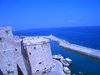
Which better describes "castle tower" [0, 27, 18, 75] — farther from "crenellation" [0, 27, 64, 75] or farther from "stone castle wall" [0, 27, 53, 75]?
"crenellation" [0, 27, 64, 75]

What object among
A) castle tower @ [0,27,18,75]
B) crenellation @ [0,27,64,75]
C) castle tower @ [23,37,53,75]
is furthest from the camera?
castle tower @ [23,37,53,75]

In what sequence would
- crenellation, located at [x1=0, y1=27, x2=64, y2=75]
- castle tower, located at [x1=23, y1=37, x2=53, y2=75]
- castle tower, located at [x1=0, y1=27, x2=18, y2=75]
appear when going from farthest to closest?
castle tower, located at [x1=23, y1=37, x2=53, y2=75] → crenellation, located at [x1=0, y1=27, x2=64, y2=75] → castle tower, located at [x1=0, y1=27, x2=18, y2=75]

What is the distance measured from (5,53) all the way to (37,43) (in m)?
5.31

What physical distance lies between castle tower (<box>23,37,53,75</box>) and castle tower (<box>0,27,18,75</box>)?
12.7ft

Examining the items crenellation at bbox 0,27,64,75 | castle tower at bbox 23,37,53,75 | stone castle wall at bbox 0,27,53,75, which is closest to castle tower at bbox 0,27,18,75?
stone castle wall at bbox 0,27,53,75

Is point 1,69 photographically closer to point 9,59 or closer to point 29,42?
point 9,59

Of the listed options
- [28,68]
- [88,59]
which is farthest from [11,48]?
[88,59]

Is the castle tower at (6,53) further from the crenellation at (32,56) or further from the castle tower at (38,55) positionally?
the castle tower at (38,55)

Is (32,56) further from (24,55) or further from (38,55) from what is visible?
(24,55)

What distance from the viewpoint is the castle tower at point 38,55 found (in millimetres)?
12766

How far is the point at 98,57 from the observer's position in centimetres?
2559

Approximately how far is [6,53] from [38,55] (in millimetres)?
5277

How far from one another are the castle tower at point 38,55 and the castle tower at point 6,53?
386 cm

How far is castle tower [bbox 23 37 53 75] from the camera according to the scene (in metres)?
12.8
